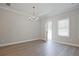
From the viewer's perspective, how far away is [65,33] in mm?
2008

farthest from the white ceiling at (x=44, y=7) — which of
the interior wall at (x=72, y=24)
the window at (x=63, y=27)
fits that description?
the window at (x=63, y=27)

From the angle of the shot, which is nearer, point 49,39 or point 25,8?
point 25,8

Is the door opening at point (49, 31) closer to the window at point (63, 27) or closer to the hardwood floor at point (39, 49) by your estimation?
the hardwood floor at point (39, 49)

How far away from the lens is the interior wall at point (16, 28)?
6.49ft

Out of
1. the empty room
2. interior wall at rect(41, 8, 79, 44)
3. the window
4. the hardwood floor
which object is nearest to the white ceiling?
the empty room

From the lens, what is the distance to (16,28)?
2090mm

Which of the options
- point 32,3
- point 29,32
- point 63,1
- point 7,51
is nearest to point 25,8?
point 32,3

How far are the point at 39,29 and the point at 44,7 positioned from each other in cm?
62

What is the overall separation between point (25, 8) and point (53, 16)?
0.80 m

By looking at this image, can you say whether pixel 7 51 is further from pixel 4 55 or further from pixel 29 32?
pixel 29 32

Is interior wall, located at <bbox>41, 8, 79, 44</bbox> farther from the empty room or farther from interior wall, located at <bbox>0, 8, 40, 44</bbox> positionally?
interior wall, located at <bbox>0, 8, 40, 44</bbox>

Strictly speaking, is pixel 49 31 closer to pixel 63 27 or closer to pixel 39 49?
pixel 63 27

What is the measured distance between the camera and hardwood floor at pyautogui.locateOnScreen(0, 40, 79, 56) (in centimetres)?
188

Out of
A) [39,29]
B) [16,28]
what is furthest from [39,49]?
[16,28]
